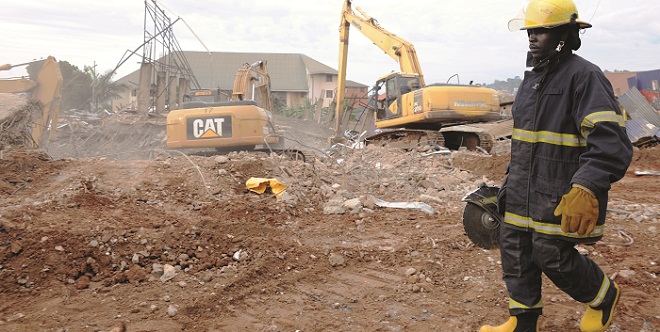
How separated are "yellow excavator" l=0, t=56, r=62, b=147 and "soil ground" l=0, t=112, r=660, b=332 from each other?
301 centimetres

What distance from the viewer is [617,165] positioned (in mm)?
2273

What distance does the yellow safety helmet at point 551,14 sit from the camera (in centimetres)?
250

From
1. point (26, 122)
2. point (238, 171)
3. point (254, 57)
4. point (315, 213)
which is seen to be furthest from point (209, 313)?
point (254, 57)

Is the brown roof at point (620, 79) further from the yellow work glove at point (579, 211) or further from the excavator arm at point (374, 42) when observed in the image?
the yellow work glove at point (579, 211)

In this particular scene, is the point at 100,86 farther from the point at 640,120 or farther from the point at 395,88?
the point at 640,120

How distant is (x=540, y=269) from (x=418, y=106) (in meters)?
10.8

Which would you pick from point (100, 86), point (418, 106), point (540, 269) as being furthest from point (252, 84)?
point (540, 269)

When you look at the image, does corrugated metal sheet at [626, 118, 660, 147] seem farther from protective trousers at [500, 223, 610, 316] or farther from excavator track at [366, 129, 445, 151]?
protective trousers at [500, 223, 610, 316]

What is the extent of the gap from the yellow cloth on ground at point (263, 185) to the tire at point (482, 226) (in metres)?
3.65

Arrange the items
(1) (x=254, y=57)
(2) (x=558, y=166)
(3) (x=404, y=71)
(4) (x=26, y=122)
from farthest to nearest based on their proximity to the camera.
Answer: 1. (1) (x=254, y=57)
2. (3) (x=404, y=71)
3. (4) (x=26, y=122)
4. (2) (x=558, y=166)

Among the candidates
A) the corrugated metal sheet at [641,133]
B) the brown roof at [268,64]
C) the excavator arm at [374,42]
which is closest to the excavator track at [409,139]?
the excavator arm at [374,42]

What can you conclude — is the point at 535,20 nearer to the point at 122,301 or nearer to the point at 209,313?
the point at 209,313

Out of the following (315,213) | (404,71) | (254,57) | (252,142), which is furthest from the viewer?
(254,57)

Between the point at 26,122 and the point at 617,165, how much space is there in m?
9.36
